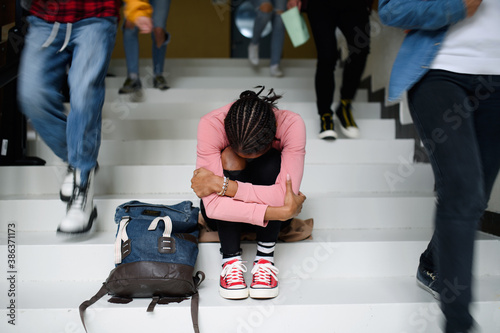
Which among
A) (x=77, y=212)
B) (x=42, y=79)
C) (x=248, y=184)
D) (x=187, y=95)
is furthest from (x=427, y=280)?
(x=187, y=95)

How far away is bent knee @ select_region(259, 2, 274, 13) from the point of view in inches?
111

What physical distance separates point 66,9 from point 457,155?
4.16 feet

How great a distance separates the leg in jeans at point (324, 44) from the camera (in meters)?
2.04

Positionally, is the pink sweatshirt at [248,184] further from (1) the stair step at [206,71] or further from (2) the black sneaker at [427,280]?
(1) the stair step at [206,71]

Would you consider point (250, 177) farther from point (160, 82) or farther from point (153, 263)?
point (160, 82)

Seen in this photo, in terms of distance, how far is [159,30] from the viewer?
8.29 feet

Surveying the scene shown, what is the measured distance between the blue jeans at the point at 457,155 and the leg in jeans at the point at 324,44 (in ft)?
3.43

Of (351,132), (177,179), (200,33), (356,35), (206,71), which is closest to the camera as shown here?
(177,179)

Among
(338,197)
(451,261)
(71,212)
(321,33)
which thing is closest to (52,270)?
(71,212)

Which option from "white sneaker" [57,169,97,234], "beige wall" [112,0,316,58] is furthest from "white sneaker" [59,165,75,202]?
"beige wall" [112,0,316,58]

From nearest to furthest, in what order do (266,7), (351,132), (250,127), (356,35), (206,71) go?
(250,127)
(356,35)
(351,132)
(266,7)
(206,71)

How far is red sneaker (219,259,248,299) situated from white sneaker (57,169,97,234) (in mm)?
492

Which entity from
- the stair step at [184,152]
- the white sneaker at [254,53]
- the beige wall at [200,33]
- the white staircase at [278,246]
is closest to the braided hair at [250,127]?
the white staircase at [278,246]

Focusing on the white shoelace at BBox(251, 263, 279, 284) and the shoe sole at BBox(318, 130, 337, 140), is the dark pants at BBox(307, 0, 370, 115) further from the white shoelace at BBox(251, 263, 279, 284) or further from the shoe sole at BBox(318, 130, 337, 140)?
the white shoelace at BBox(251, 263, 279, 284)
